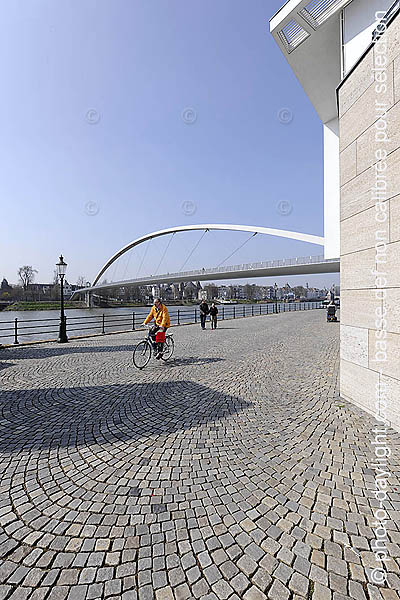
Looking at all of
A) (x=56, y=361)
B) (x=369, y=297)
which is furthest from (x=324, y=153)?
(x=56, y=361)

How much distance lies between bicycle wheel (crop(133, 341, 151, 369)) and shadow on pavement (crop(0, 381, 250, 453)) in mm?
1504

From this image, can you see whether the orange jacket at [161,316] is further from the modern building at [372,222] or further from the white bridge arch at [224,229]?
the white bridge arch at [224,229]

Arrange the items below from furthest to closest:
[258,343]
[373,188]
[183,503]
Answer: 1. [258,343]
2. [373,188]
3. [183,503]

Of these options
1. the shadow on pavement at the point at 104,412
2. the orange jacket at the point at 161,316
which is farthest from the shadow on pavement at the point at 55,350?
Result: the shadow on pavement at the point at 104,412

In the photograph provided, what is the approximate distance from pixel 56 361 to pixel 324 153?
1277cm

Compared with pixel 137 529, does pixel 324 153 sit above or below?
above

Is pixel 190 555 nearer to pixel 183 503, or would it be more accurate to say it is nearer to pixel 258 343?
pixel 183 503

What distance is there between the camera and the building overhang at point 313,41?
8383 millimetres

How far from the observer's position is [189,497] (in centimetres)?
248

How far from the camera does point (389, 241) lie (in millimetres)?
3844

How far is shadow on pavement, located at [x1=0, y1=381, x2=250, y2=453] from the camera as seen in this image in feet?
11.8

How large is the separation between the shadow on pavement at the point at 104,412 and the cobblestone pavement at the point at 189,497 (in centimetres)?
3

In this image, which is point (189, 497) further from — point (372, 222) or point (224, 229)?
point (224, 229)

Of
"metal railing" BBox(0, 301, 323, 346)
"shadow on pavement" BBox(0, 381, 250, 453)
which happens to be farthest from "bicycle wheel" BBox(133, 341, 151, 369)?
"metal railing" BBox(0, 301, 323, 346)
